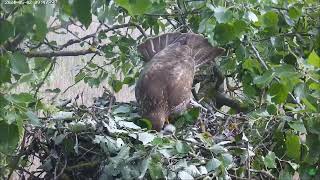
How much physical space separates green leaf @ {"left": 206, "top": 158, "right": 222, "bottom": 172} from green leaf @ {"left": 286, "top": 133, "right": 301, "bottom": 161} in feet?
0.76

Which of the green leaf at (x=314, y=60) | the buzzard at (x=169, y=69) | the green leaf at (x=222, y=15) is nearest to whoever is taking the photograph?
the green leaf at (x=314, y=60)

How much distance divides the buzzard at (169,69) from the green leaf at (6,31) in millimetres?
1194

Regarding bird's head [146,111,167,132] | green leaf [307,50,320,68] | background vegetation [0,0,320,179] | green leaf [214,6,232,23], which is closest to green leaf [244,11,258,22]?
background vegetation [0,0,320,179]

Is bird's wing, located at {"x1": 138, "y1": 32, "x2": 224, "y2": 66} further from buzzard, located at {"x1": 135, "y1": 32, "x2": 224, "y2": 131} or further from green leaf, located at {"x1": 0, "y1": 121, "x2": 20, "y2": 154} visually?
green leaf, located at {"x1": 0, "y1": 121, "x2": 20, "y2": 154}

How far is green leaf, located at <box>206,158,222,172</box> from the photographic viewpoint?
1346mm

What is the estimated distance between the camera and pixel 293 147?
1452mm

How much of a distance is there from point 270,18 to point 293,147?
363 millimetres

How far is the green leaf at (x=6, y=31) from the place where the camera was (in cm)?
73

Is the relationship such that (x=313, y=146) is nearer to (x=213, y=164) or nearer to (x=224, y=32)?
(x=213, y=164)

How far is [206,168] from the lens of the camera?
138 centimetres

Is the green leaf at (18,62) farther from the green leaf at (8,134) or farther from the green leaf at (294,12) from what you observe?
the green leaf at (294,12)

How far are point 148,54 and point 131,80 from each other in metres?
0.15

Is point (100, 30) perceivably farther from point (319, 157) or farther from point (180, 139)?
point (319, 157)

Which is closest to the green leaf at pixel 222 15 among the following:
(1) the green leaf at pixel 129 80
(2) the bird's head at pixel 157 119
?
(2) the bird's head at pixel 157 119
